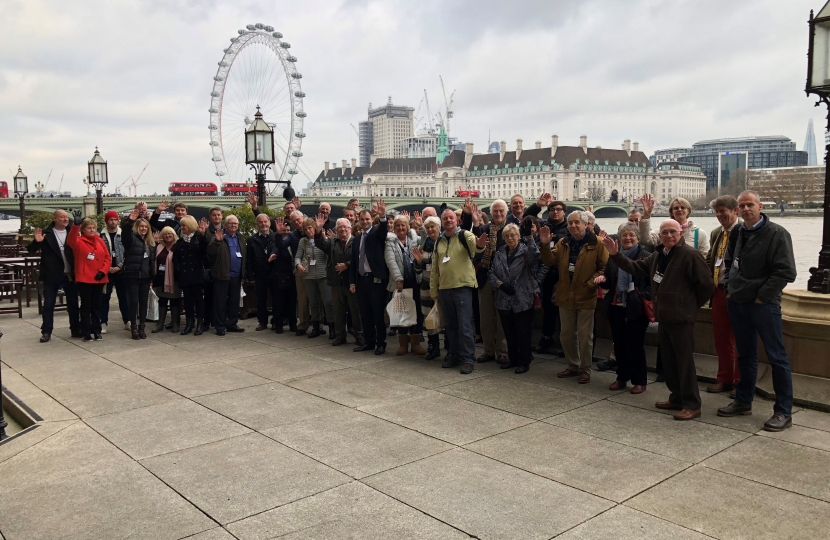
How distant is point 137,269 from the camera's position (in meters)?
10.3

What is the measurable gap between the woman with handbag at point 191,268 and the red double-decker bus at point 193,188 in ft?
217

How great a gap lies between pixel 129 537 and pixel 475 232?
5.83 metres

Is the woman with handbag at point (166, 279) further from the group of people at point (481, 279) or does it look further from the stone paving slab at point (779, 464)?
the stone paving slab at point (779, 464)

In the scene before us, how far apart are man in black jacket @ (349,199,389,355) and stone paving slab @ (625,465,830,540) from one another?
5.04 meters

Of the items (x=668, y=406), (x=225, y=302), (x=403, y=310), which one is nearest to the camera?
(x=668, y=406)

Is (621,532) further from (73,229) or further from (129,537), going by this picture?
(73,229)

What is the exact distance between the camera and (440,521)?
3.85 m

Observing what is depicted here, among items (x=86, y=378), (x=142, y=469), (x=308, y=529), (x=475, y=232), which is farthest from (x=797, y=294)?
(x=86, y=378)

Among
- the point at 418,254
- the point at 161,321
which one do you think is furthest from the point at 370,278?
the point at 161,321

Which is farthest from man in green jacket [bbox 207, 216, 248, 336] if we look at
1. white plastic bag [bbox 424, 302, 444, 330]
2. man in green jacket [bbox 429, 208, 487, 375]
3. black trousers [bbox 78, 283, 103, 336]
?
man in green jacket [bbox 429, 208, 487, 375]

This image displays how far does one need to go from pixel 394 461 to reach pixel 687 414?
272 centimetres

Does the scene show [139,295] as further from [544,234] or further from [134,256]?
[544,234]

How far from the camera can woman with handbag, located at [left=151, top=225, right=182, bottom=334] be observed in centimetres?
1069

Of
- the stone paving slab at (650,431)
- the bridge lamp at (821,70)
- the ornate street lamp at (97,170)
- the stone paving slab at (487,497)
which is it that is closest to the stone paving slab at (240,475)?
the stone paving slab at (487,497)
